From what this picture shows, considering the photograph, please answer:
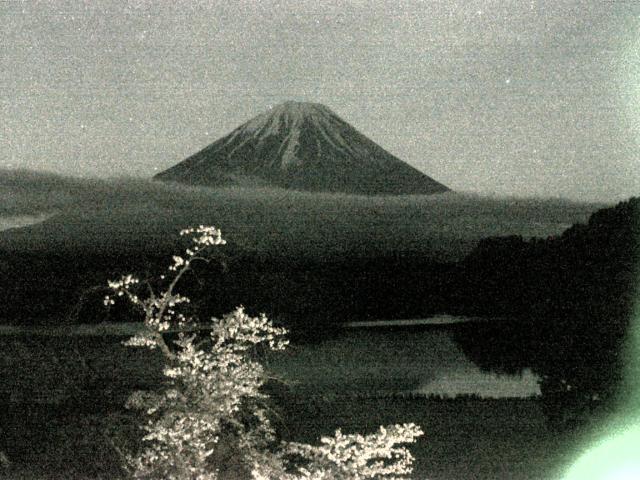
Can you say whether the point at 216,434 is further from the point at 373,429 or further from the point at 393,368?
the point at 393,368

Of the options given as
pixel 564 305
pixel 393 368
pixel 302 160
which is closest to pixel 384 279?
pixel 564 305

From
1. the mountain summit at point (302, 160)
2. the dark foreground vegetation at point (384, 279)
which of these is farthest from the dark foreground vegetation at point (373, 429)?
the mountain summit at point (302, 160)

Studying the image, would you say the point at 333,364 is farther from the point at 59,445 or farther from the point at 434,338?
the point at 59,445

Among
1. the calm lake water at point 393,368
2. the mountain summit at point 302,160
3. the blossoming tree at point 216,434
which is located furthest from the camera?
the mountain summit at point 302,160

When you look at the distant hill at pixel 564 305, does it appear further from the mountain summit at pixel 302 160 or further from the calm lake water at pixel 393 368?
the mountain summit at pixel 302 160

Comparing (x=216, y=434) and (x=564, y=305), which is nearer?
(x=216, y=434)

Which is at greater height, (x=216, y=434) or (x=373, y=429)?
(x=216, y=434)

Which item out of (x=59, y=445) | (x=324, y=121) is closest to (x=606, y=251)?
(x=59, y=445)

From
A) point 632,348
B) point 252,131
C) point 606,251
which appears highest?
point 252,131

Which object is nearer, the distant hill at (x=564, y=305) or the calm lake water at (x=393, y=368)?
the distant hill at (x=564, y=305)
